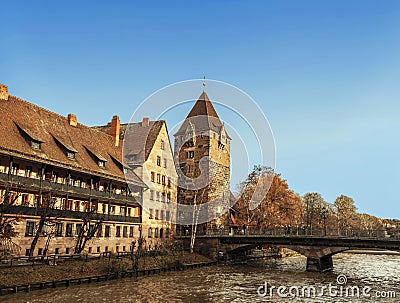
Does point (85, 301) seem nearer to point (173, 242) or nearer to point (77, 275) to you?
point (77, 275)

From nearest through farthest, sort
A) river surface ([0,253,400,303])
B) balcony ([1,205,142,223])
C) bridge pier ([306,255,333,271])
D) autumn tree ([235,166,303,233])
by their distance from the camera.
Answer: river surface ([0,253,400,303]), balcony ([1,205,142,223]), bridge pier ([306,255,333,271]), autumn tree ([235,166,303,233])

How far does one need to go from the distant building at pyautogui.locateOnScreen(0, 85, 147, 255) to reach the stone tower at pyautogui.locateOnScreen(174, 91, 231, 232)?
1936 centimetres

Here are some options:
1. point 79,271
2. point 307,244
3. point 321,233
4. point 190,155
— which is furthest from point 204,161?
point 79,271

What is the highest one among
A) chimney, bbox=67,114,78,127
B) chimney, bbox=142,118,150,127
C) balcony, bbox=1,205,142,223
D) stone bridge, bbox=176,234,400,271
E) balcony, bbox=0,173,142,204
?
chimney, bbox=142,118,150,127

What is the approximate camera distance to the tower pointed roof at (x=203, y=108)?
78.5 meters

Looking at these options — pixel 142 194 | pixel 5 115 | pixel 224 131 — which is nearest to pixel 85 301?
pixel 5 115

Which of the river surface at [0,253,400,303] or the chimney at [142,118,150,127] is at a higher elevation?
the chimney at [142,118,150,127]

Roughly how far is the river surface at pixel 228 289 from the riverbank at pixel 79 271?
32.6 inches

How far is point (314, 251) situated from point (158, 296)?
25.0m

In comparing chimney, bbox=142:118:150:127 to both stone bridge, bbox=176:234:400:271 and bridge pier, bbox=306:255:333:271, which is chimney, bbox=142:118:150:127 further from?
bridge pier, bbox=306:255:333:271

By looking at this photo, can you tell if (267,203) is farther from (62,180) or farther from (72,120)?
(62,180)

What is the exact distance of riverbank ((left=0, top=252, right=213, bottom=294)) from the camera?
26.1m

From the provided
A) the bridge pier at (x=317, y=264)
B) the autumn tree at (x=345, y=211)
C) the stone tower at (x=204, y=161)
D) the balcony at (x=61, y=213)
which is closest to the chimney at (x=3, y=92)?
the balcony at (x=61, y=213)

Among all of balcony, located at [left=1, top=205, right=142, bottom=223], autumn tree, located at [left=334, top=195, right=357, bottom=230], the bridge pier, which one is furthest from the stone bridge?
autumn tree, located at [left=334, top=195, right=357, bottom=230]
